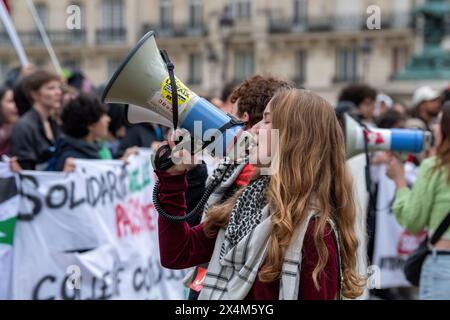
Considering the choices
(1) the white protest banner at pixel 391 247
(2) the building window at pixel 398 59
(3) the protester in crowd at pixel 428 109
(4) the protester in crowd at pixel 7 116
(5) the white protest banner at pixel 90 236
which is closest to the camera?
(5) the white protest banner at pixel 90 236

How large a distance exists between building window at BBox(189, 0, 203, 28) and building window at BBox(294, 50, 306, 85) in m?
6.02

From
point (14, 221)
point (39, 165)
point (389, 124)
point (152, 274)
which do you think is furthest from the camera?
point (389, 124)

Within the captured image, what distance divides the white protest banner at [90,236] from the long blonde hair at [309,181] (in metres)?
2.86

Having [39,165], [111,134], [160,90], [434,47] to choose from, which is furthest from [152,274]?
[434,47]

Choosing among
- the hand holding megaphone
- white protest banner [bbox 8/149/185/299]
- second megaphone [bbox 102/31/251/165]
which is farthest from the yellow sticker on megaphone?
white protest banner [bbox 8/149/185/299]

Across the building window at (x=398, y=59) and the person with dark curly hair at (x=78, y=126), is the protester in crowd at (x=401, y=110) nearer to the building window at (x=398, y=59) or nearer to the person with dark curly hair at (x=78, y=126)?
the person with dark curly hair at (x=78, y=126)

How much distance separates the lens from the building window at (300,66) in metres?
46.2

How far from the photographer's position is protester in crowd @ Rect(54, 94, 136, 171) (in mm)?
5895

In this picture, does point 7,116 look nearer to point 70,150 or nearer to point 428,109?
point 70,150

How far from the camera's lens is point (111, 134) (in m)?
7.98

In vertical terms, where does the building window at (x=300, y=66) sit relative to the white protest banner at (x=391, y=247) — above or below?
below

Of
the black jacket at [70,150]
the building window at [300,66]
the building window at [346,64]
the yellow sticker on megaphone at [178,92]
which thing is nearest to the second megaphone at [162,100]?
the yellow sticker on megaphone at [178,92]

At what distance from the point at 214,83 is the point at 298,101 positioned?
4219 cm
